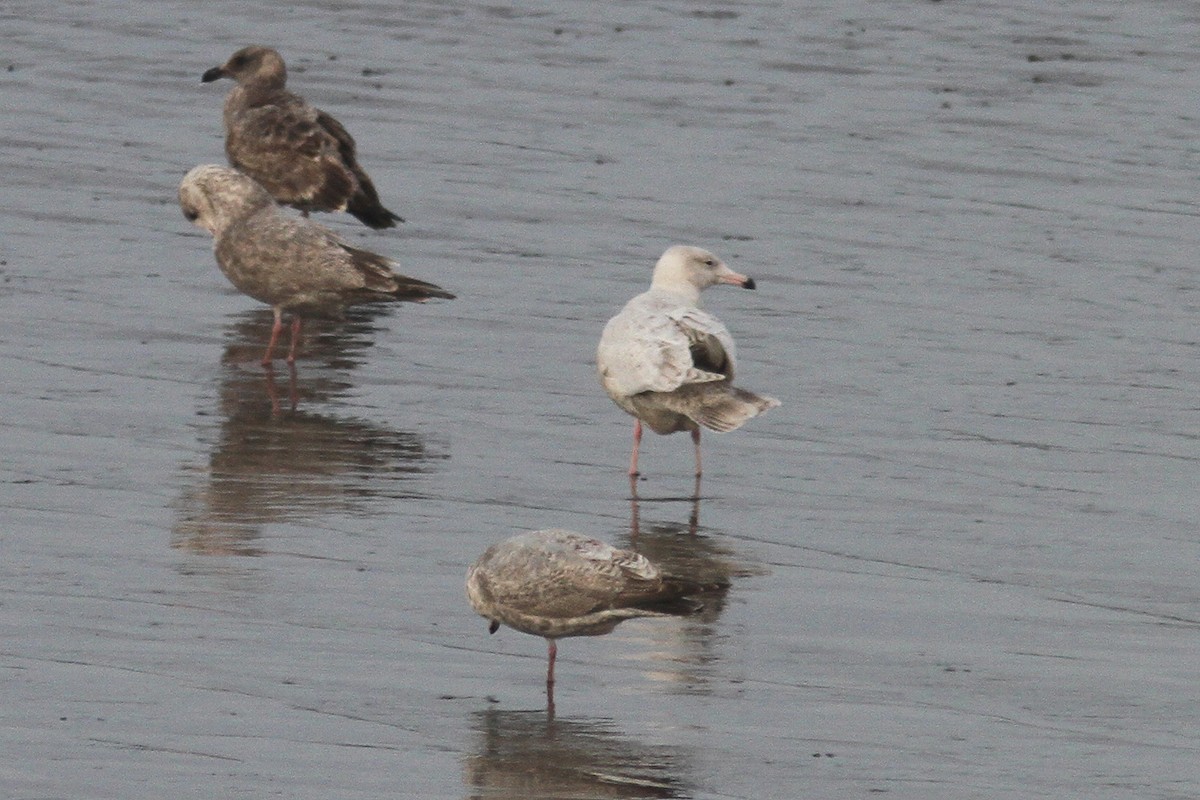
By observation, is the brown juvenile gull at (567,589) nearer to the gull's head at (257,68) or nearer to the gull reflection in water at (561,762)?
the gull reflection in water at (561,762)

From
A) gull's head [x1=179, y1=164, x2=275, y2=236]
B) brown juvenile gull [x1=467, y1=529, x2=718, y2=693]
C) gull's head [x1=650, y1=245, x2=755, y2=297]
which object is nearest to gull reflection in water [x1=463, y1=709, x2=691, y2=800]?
brown juvenile gull [x1=467, y1=529, x2=718, y2=693]

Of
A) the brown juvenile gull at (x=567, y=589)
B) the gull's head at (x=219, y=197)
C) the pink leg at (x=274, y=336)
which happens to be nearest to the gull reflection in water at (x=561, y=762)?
the brown juvenile gull at (x=567, y=589)

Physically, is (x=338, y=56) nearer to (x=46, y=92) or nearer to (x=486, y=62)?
(x=486, y=62)

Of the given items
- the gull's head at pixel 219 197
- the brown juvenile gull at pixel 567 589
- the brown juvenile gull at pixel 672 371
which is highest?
the gull's head at pixel 219 197

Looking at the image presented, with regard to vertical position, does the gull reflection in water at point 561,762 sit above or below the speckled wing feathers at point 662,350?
below

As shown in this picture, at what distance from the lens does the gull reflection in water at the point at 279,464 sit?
1019 centimetres

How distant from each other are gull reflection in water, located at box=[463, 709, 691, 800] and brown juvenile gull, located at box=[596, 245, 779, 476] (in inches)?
123

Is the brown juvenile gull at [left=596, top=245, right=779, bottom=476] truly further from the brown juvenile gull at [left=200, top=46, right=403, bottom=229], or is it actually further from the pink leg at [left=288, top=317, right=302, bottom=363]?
the brown juvenile gull at [left=200, top=46, right=403, bottom=229]

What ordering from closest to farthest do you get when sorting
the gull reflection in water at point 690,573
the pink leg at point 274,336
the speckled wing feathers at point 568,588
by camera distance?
the speckled wing feathers at point 568,588
the gull reflection in water at point 690,573
the pink leg at point 274,336

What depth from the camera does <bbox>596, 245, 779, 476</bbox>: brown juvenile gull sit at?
10945 millimetres

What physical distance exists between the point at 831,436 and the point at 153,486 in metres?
3.33

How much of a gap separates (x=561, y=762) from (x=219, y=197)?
Result: 7232 millimetres

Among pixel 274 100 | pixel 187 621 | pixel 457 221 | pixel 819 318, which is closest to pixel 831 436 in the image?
pixel 819 318

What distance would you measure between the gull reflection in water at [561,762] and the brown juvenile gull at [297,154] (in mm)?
8897
